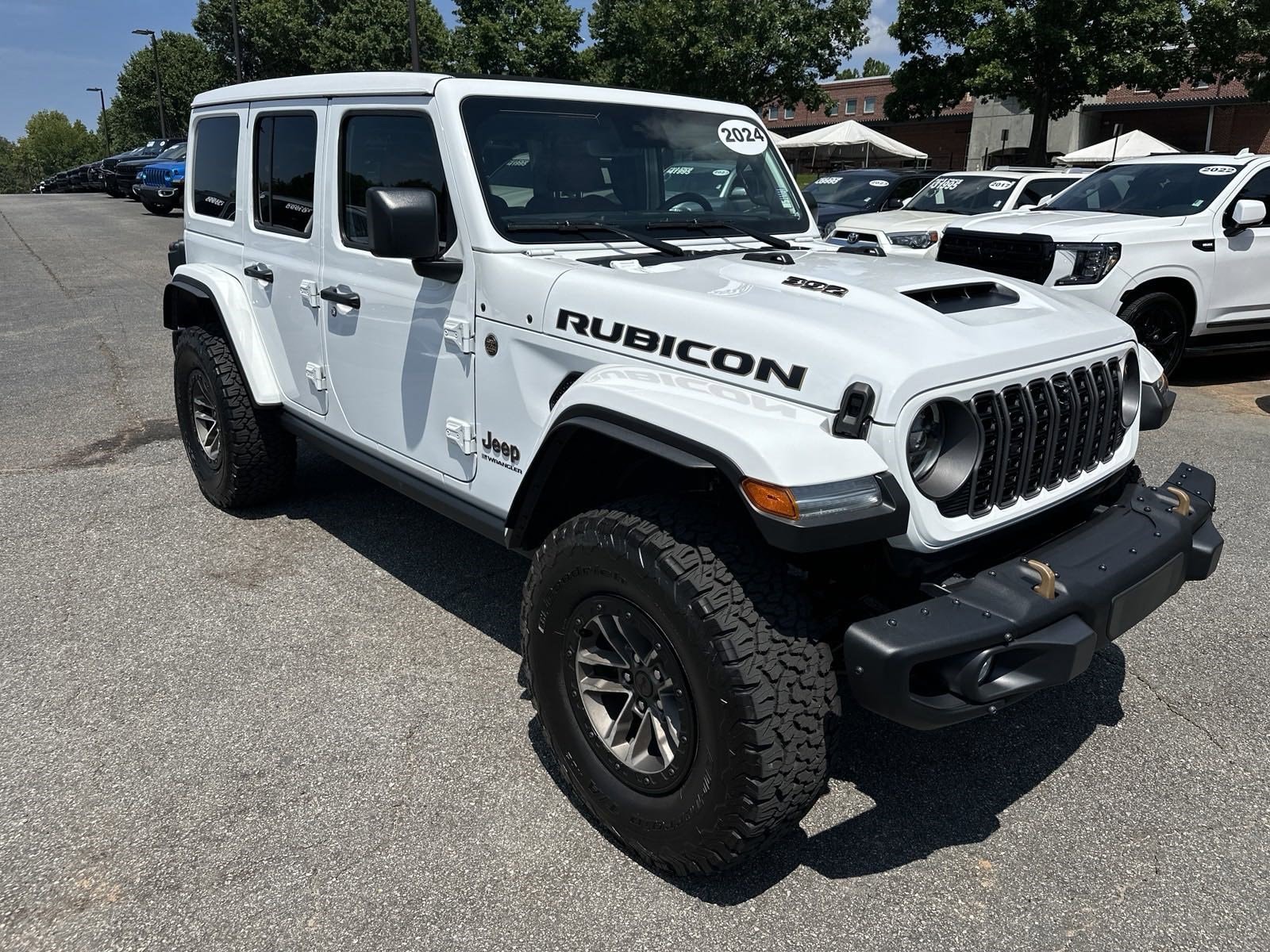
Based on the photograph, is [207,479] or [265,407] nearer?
[265,407]

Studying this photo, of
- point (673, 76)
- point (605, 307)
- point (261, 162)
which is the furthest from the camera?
point (673, 76)

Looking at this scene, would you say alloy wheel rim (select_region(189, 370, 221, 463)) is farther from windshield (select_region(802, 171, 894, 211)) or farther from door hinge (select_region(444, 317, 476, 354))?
windshield (select_region(802, 171, 894, 211))

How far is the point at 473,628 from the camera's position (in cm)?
374

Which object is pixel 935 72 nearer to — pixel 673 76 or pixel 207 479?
pixel 673 76

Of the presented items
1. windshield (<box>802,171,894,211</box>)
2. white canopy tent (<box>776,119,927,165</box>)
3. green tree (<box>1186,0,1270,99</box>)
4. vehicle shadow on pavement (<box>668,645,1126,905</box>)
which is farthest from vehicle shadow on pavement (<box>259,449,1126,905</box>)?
white canopy tent (<box>776,119,927,165</box>)

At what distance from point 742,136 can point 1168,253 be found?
4896 mm

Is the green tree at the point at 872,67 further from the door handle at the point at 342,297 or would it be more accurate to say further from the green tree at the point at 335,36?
the door handle at the point at 342,297

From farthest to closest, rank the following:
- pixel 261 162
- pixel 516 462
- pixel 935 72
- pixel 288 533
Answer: pixel 935 72 < pixel 288 533 < pixel 261 162 < pixel 516 462

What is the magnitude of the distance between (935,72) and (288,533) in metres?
22.4

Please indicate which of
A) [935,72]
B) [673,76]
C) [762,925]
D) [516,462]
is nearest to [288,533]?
[516,462]

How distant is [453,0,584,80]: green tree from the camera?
38.6 m

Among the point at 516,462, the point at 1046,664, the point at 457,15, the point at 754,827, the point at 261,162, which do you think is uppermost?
the point at 457,15

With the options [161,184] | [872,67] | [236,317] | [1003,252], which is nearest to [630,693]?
[236,317]

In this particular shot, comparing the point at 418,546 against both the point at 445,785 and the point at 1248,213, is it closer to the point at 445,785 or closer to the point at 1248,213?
the point at 445,785
